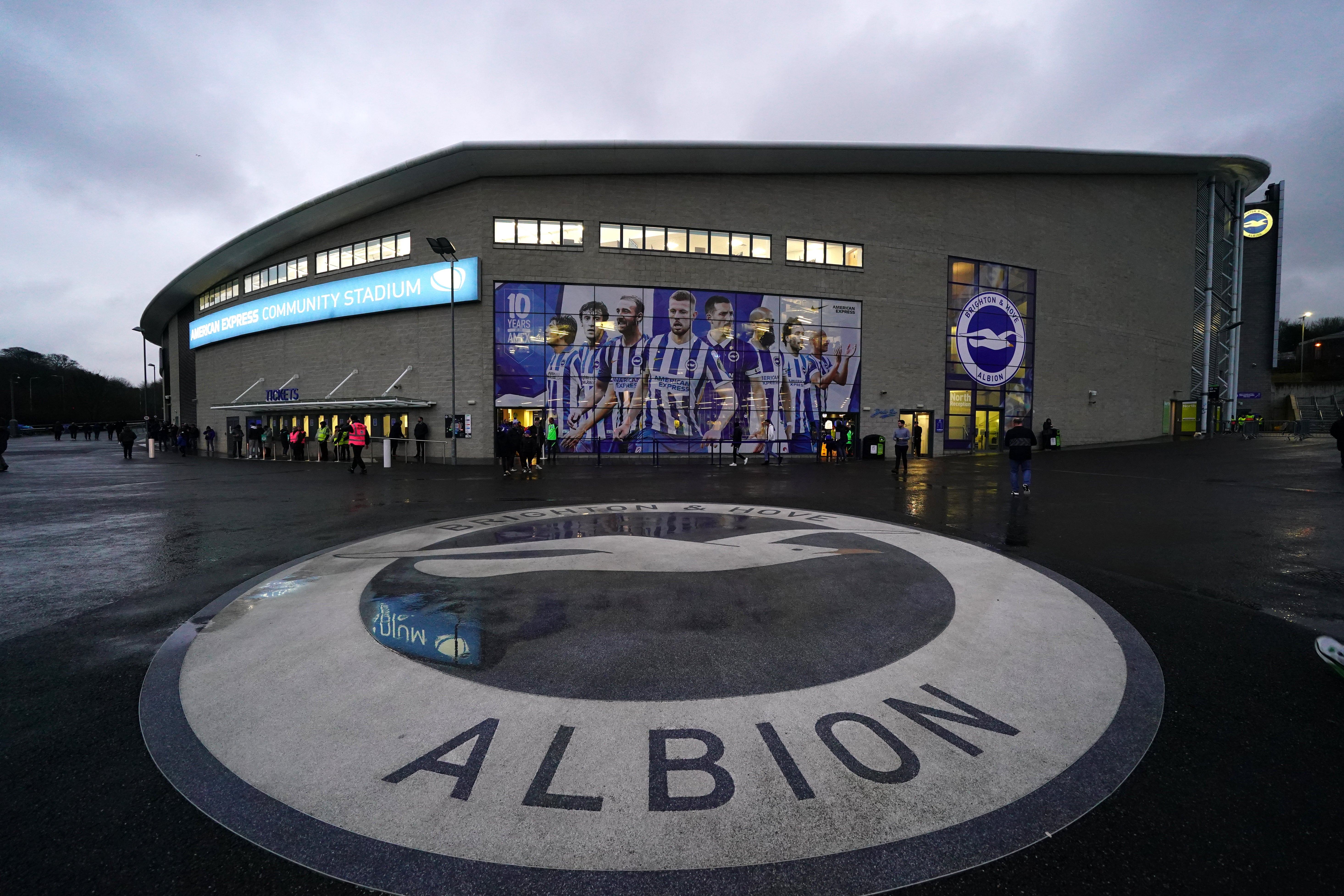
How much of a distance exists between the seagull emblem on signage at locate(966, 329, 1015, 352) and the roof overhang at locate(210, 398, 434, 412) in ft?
91.1

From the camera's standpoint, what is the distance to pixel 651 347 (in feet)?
79.7

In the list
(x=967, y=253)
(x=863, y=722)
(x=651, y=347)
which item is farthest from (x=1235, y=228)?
(x=863, y=722)

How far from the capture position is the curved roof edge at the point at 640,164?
878 inches

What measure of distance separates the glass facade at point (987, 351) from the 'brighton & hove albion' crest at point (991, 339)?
0.03 meters

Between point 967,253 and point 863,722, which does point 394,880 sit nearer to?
point 863,722

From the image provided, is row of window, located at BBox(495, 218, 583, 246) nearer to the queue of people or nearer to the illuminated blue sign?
the illuminated blue sign

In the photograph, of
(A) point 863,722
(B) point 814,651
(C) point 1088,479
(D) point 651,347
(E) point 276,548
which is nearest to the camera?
(A) point 863,722

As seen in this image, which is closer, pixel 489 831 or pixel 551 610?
pixel 489 831

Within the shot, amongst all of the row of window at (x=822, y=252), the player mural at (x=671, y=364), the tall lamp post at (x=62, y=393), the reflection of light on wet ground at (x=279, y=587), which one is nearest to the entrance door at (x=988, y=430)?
the player mural at (x=671, y=364)

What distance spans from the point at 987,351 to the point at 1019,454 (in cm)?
2031

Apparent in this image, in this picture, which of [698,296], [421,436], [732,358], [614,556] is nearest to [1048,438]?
[732,358]

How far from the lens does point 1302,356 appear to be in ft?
208

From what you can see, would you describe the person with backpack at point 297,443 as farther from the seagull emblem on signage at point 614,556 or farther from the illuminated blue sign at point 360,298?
the seagull emblem on signage at point 614,556

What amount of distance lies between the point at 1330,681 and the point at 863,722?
3.09m
